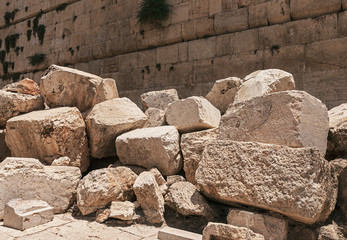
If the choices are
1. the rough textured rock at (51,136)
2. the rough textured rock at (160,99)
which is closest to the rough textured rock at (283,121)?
the rough textured rock at (51,136)

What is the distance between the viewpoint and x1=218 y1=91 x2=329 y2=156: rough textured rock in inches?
105

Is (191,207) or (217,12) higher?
(217,12)

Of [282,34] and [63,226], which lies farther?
[282,34]

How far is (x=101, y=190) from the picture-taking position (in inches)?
125

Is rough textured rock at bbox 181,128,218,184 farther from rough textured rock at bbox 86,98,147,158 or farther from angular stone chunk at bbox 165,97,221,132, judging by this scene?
rough textured rock at bbox 86,98,147,158

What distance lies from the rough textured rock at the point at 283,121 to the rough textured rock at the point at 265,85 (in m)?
0.67

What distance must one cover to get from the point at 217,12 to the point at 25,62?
812 centimetres

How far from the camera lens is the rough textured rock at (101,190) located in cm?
319

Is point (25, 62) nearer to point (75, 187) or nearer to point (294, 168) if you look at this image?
point (75, 187)

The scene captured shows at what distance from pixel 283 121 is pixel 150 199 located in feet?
4.82

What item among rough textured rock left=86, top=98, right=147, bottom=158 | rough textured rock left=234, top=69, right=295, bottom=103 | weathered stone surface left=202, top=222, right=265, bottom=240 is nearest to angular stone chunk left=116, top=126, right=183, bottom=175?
rough textured rock left=86, top=98, right=147, bottom=158

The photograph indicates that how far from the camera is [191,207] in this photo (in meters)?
2.92

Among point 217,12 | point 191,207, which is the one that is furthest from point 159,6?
point 191,207

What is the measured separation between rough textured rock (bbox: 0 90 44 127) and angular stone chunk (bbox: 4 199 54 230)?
178 centimetres
